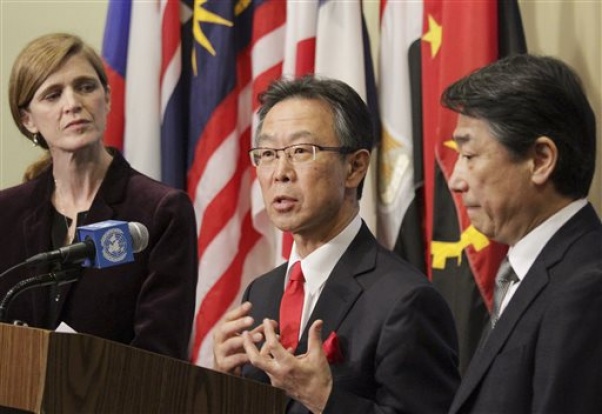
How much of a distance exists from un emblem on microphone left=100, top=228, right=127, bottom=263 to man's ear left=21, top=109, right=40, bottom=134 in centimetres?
132

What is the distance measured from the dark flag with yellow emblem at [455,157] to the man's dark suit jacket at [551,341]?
2.07 m

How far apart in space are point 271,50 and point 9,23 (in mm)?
1436

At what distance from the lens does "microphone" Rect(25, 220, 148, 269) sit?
2234 mm

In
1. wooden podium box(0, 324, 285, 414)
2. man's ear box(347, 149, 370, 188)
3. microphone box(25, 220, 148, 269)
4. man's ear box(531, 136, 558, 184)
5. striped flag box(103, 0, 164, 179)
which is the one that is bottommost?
wooden podium box(0, 324, 285, 414)

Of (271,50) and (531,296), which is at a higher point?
(271,50)

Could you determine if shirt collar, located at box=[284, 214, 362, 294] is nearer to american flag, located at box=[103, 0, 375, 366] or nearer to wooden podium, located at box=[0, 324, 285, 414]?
wooden podium, located at box=[0, 324, 285, 414]

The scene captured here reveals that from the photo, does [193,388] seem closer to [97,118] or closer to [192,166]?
[97,118]

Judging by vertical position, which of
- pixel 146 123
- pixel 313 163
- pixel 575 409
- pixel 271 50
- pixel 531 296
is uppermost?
pixel 271 50

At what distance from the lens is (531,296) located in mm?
2156

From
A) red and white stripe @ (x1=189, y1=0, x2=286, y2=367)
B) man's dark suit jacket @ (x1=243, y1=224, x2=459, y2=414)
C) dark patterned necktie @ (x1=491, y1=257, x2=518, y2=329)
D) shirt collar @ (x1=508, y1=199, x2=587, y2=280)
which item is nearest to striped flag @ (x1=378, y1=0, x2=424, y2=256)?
red and white stripe @ (x1=189, y1=0, x2=286, y2=367)

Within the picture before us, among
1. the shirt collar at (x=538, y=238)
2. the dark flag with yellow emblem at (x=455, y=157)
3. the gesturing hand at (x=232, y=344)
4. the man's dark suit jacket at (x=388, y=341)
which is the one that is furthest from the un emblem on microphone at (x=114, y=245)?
the dark flag with yellow emblem at (x=455, y=157)

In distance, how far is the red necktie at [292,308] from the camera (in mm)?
2744

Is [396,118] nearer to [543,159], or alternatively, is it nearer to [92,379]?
[543,159]

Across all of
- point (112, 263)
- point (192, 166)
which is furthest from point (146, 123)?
point (112, 263)
